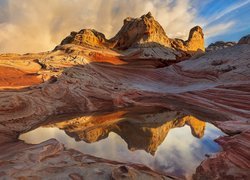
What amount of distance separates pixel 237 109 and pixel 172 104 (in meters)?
3.20

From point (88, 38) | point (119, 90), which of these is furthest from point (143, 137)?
point (88, 38)

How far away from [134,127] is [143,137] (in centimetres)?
118

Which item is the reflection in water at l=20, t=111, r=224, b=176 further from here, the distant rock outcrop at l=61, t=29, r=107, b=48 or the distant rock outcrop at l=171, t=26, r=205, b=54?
the distant rock outcrop at l=171, t=26, r=205, b=54

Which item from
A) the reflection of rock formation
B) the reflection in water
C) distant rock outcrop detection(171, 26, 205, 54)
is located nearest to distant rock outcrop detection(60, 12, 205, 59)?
distant rock outcrop detection(171, 26, 205, 54)

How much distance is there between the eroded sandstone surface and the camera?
5734mm

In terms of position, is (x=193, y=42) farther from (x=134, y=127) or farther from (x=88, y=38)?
(x=134, y=127)

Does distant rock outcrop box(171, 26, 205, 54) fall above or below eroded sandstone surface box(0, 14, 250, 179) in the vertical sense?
above

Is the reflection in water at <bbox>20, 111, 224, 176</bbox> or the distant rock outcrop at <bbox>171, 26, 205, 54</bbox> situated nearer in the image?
the reflection in water at <bbox>20, 111, 224, 176</bbox>

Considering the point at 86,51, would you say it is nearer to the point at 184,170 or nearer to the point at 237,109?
the point at 237,109

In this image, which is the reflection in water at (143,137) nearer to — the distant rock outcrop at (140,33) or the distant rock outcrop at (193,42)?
the distant rock outcrop at (140,33)

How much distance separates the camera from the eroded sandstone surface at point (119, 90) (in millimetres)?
5734

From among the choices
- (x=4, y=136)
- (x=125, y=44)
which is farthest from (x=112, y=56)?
(x=4, y=136)

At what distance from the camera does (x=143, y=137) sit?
27.3 ft

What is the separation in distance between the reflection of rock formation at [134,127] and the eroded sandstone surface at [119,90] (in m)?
0.38
